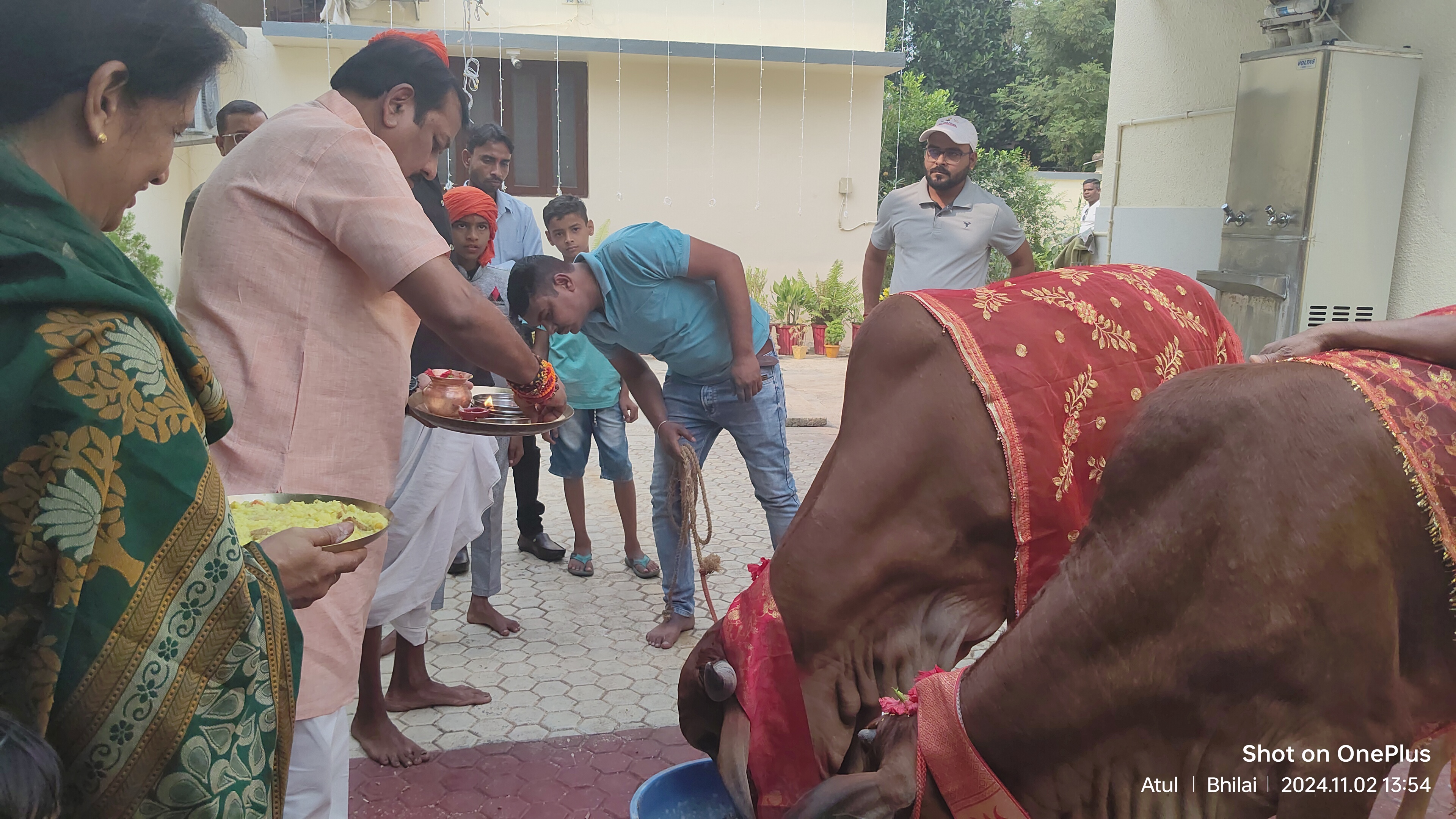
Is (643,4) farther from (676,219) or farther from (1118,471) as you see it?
(1118,471)

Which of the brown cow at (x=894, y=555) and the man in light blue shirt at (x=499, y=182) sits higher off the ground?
the man in light blue shirt at (x=499, y=182)

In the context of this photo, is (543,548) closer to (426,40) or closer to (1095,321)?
(426,40)

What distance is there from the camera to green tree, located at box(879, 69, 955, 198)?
66.3 ft

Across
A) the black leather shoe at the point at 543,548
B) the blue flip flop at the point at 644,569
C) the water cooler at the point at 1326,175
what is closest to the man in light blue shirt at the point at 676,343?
the blue flip flop at the point at 644,569

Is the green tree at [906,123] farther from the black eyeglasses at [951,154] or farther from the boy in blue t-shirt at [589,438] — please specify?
the boy in blue t-shirt at [589,438]

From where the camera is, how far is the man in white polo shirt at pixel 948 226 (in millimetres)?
5703

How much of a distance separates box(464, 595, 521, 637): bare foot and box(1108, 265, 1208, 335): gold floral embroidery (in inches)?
A: 114

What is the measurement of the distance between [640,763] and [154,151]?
98.6 inches

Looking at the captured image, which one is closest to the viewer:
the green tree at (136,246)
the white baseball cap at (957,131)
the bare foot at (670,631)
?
the bare foot at (670,631)

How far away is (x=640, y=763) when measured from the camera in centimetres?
331

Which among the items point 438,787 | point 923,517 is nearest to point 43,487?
point 923,517

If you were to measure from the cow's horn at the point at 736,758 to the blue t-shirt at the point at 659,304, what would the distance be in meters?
2.04

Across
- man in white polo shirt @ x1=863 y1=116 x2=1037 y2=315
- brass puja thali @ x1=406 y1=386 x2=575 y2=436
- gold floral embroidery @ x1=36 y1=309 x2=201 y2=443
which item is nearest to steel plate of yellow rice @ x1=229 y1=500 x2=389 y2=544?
gold floral embroidery @ x1=36 y1=309 x2=201 y2=443

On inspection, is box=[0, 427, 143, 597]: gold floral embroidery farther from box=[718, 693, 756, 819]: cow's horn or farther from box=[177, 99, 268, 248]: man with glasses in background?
box=[177, 99, 268, 248]: man with glasses in background
